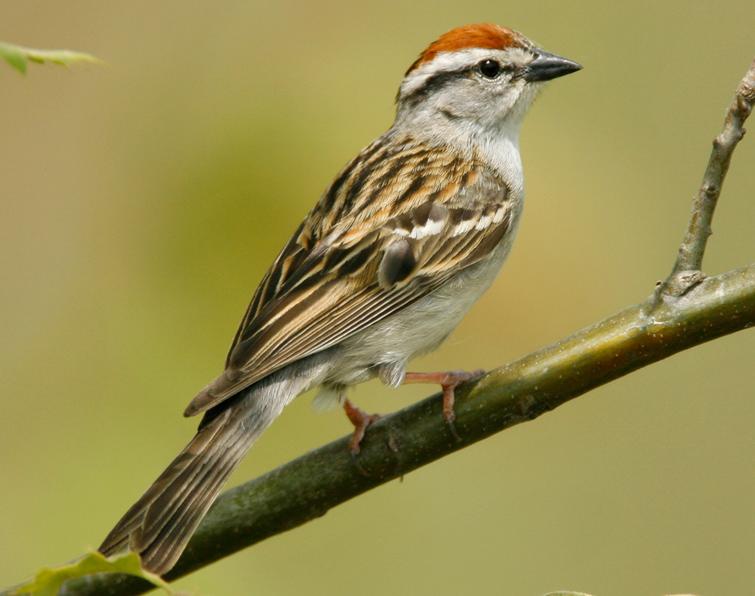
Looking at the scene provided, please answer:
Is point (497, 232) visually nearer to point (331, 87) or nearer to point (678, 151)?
point (331, 87)

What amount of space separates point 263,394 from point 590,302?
2005 millimetres

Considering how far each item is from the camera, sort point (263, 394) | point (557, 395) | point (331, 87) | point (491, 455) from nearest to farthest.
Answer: point (557, 395) → point (263, 394) → point (331, 87) → point (491, 455)

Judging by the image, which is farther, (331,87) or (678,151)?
(678,151)

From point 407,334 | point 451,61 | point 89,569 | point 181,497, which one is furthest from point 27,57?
point 451,61

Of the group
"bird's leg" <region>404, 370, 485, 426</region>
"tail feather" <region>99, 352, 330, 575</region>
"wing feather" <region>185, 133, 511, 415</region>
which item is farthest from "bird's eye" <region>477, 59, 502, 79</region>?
"tail feather" <region>99, 352, 330, 575</region>

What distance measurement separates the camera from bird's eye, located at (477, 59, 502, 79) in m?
5.28

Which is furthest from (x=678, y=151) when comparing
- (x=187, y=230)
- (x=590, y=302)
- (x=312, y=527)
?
(x=187, y=230)

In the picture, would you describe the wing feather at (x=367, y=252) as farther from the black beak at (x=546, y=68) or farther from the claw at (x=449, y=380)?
the black beak at (x=546, y=68)

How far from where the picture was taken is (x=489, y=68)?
5301 mm

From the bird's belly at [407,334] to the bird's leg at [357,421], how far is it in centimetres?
11

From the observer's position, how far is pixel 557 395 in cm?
341

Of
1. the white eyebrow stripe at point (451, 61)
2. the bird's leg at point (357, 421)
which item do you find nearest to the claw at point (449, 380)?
the bird's leg at point (357, 421)

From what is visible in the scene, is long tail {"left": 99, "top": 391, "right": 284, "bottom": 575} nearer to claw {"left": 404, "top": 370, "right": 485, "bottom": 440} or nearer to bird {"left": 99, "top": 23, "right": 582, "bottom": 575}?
bird {"left": 99, "top": 23, "right": 582, "bottom": 575}

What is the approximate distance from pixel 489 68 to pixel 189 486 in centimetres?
249
